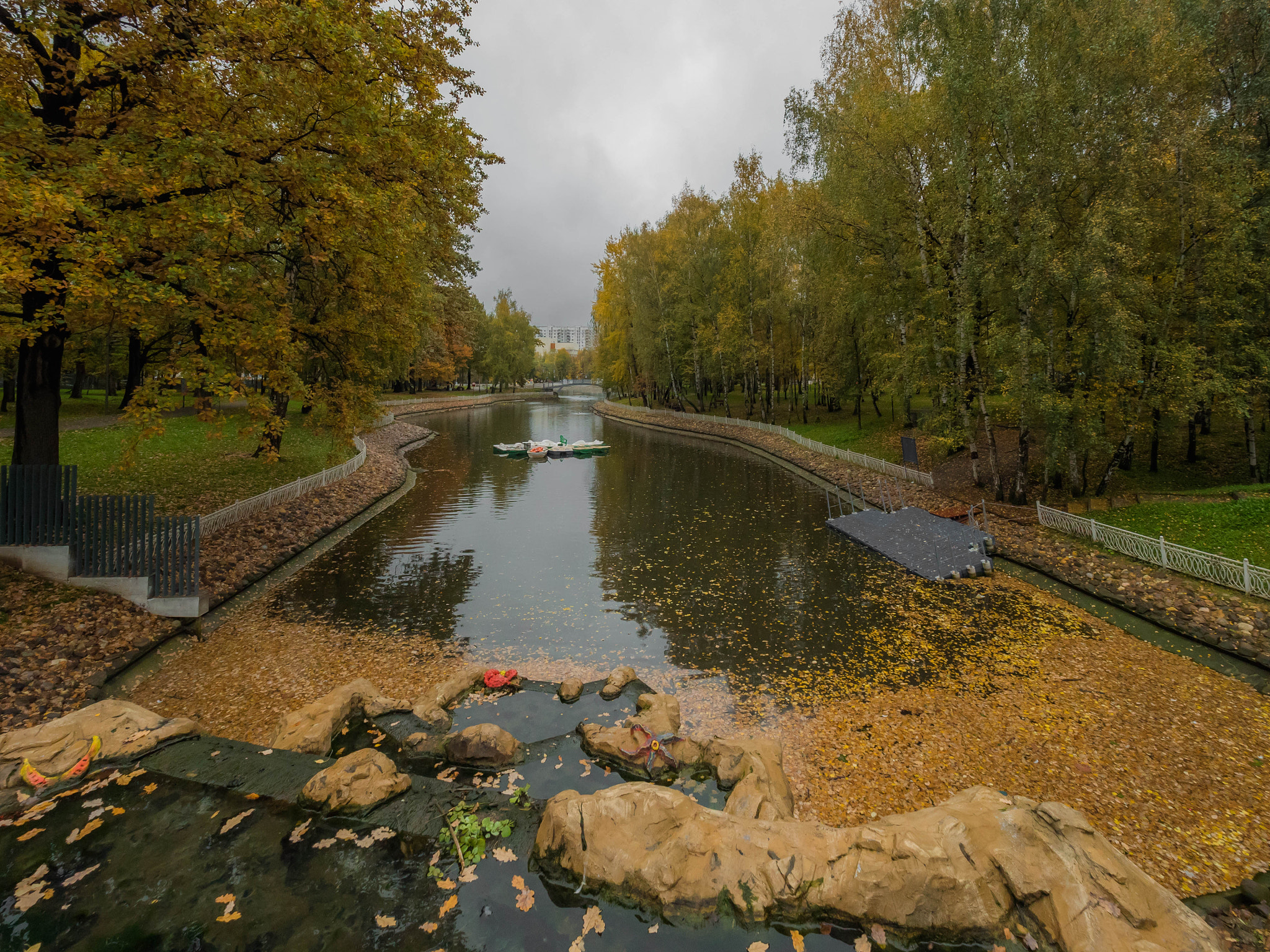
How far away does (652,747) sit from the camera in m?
7.67

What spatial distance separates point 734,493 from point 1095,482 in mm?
13884

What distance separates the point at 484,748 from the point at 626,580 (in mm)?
8284

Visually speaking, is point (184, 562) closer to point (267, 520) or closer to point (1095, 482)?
point (267, 520)

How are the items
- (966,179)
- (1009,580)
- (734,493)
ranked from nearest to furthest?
(1009,580) → (966,179) → (734,493)

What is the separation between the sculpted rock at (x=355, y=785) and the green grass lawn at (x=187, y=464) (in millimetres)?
10027

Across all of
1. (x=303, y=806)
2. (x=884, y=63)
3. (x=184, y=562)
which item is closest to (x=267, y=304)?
(x=184, y=562)

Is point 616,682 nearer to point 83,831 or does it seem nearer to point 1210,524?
point 83,831

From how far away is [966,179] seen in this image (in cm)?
1939

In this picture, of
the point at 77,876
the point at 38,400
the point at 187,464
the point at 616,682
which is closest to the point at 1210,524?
the point at 616,682

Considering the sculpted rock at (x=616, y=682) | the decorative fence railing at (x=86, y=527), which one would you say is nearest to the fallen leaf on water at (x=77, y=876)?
the sculpted rock at (x=616, y=682)

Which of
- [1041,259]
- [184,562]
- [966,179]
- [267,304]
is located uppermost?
[966,179]

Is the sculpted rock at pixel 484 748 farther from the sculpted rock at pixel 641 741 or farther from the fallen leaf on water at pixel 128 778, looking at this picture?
the fallen leaf on water at pixel 128 778

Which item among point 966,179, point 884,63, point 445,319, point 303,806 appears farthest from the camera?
point 445,319

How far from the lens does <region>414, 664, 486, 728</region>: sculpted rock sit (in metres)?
8.66
